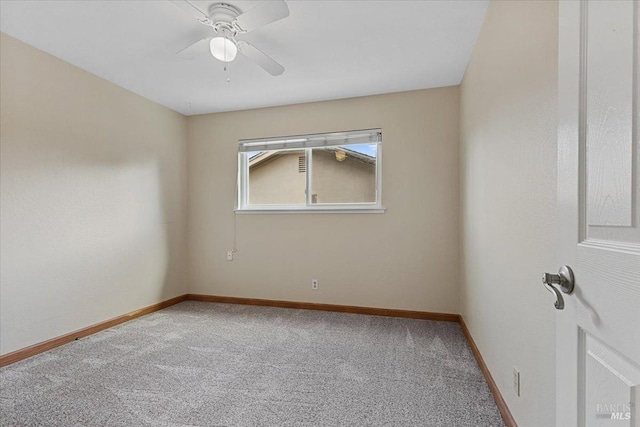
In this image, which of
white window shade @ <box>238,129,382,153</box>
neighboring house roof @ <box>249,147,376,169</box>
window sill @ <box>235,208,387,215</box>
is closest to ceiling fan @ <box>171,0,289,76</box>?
white window shade @ <box>238,129,382,153</box>

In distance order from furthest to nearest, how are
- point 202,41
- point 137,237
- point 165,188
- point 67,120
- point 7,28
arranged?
point 165,188
point 137,237
point 67,120
point 7,28
point 202,41

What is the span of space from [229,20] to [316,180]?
2047 mm

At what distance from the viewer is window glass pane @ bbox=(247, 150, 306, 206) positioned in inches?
147

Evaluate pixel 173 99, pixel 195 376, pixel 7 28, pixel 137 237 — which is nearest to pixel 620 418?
pixel 195 376

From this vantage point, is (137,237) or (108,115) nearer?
(108,115)

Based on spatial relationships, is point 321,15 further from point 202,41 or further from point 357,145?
point 357,145

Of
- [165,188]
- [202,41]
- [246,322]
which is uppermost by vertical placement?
[202,41]

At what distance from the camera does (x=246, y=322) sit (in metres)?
3.15

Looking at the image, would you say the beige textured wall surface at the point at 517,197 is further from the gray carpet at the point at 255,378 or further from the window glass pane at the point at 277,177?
the window glass pane at the point at 277,177

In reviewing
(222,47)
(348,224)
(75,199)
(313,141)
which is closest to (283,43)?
(222,47)

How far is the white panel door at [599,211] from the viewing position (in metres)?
0.55

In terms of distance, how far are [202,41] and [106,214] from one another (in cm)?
196

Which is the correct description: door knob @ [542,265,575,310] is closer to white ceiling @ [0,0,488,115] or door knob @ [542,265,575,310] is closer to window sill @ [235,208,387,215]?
white ceiling @ [0,0,488,115]

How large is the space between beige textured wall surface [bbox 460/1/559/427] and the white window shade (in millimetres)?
1231
